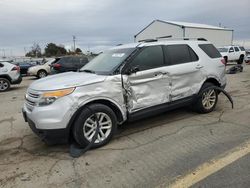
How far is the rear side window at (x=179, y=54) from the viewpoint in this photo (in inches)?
216

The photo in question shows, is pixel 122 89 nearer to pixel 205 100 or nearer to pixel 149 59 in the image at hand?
pixel 149 59

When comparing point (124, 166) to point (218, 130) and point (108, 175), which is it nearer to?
point (108, 175)

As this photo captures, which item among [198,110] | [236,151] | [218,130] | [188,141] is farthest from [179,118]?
[236,151]

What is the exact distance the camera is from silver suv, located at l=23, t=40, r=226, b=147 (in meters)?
4.12

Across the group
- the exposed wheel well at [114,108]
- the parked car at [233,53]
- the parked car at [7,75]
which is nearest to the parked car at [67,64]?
the parked car at [7,75]

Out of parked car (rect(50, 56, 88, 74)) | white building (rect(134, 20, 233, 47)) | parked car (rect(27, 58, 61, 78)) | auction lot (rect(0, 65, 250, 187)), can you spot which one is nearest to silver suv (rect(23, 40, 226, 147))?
auction lot (rect(0, 65, 250, 187))

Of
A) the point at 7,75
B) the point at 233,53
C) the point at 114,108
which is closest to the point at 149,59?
the point at 114,108

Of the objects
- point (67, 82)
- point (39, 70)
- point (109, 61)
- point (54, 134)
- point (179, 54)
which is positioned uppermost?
point (179, 54)

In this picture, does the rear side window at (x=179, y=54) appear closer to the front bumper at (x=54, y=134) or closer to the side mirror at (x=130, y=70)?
the side mirror at (x=130, y=70)

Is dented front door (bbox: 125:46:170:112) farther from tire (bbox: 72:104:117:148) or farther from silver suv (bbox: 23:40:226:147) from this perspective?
tire (bbox: 72:104:117:148)

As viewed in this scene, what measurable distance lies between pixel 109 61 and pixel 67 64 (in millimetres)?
12534

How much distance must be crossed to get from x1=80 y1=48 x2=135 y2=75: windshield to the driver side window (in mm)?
214

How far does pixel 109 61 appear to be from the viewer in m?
5.30

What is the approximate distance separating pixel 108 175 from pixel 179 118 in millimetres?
2902
